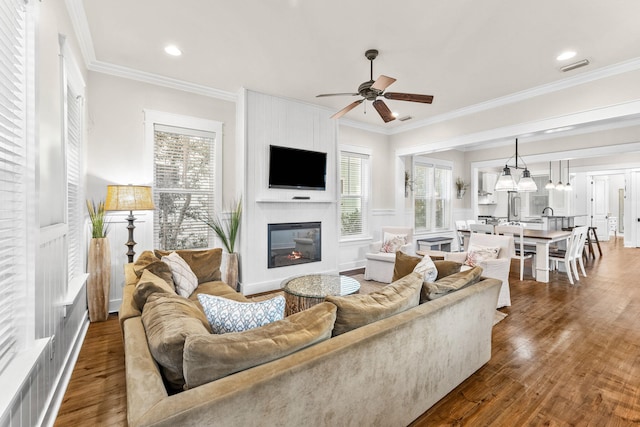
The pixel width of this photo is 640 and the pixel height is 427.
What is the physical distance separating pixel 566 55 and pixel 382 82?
2.28 meters

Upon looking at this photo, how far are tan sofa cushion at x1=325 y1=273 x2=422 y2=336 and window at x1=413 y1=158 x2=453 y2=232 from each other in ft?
17.4

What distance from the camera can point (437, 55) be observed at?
3.33 m

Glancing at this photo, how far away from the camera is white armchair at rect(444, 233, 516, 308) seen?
3.81 meters

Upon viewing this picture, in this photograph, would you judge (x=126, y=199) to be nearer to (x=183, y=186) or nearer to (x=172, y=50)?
(x=183, y=186)

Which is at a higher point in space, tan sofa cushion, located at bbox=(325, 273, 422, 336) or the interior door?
the interior door

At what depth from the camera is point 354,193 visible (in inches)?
238

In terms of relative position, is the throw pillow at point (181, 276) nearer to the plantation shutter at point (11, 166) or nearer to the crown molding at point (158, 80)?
the plantation shutter at point (11, 166)

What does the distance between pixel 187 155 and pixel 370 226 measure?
3.67 metres

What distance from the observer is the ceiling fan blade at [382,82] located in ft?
8.61

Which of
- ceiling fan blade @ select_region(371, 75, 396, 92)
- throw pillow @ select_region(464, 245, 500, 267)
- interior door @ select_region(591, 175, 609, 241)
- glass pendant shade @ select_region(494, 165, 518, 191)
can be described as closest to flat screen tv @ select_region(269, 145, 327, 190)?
ceiling fan blade @ select_region(371, 75, 396, 92)

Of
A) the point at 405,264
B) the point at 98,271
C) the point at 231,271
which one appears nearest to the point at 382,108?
the point at 405,264

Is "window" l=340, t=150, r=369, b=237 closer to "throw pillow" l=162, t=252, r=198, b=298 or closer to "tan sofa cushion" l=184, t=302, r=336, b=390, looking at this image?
"throw pillow" l=162, t=252, r=198, b=298

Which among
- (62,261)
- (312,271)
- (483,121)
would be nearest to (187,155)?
(62,261)

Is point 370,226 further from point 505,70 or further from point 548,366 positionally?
point 548,366
